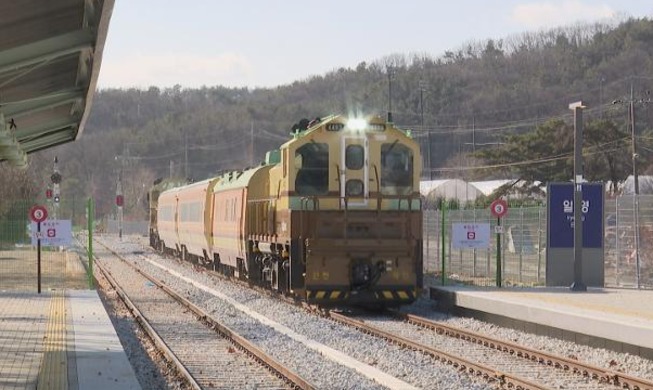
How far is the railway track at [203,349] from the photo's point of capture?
11.6m

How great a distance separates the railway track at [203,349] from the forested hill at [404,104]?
3701cm

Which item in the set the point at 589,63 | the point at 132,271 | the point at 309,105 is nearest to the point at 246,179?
the point at 132,271

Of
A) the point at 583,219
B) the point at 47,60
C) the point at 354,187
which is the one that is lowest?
the point at 583,219

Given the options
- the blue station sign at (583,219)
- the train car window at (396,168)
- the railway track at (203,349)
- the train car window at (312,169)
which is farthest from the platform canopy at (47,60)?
the blue station sign at (583,219)

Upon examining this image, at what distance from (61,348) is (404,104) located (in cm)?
9120

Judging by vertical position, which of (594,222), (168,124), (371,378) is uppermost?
(168,124)

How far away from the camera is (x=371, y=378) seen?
38.0 feet

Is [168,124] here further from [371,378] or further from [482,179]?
[371,378]

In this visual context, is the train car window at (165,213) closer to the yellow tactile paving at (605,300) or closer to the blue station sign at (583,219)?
the blue station sign at (583,219)

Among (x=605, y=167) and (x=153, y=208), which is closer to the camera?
(x=605, y=167)

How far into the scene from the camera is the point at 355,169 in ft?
63.2

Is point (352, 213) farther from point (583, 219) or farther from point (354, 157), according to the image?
point (583, 219)

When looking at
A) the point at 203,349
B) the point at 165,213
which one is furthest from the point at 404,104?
the point at 203,349

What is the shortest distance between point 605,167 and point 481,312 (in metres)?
33.0
